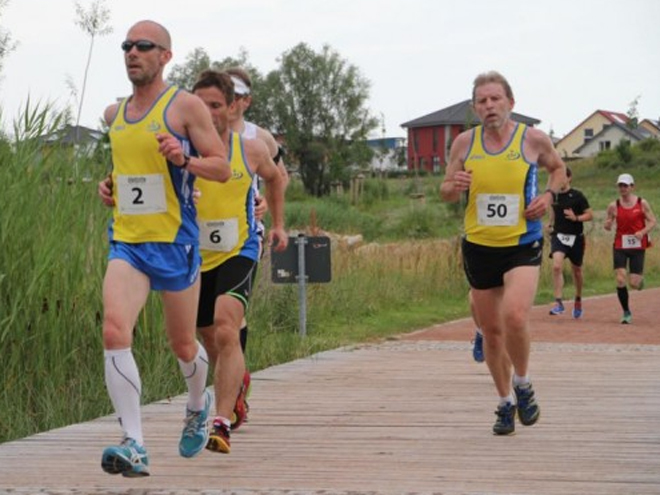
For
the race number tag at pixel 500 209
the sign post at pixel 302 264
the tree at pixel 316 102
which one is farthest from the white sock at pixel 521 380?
the tree at pixel 316 102

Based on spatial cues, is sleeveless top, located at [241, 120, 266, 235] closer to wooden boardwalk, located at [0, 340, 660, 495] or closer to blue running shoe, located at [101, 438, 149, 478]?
wooden boardwalk, located at [0, 340, 660, 495]

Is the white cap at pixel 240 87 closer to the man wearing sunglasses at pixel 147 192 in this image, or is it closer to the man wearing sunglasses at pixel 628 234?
the man wearing sunglasses at pixel 147 192

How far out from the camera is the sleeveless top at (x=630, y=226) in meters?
20.2

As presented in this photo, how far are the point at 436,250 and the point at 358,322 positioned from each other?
735 centimetres

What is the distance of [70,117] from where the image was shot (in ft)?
38.5

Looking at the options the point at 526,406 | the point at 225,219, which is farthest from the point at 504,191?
the point at 225,219

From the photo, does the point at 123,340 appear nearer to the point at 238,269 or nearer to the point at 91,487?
the point at 91,487

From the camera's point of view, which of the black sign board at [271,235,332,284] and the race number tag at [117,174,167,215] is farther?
the black sign board at [271,235,332,284]

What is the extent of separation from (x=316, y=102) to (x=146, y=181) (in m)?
105

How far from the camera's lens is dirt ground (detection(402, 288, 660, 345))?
59.0ft

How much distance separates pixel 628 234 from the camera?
66.6 feet

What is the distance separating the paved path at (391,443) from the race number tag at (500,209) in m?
1.25

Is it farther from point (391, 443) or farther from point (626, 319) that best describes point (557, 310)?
point (391, 443)

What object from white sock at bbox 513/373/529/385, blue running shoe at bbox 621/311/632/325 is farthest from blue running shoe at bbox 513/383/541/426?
blue running shoe at bbox 621/311/632/325
